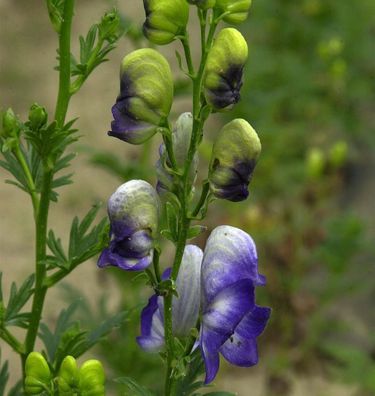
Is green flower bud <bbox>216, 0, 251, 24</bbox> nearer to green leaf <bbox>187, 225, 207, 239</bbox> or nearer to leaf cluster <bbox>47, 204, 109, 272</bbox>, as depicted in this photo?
green leaf <bbox>187, 225, 207, 239</bbox>

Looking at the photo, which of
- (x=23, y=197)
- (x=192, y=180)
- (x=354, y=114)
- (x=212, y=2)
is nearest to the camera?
(x=212, y=2)

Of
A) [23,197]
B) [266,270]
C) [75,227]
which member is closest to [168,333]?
[75,227]

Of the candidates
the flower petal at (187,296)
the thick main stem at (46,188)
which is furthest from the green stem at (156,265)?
the thick main stem at (46,188)

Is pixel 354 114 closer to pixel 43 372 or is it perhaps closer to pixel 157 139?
pixel 157 139

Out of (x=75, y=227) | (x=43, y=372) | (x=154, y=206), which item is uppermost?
(x=154, y=206)

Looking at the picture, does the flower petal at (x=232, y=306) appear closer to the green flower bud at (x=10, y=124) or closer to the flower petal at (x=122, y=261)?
the flower petal at (x=122, y=261)

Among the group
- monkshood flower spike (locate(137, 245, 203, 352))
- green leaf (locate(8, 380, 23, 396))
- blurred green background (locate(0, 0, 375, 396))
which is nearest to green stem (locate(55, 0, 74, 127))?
monkshood flower spike (locate(137, 245, 203, 352))

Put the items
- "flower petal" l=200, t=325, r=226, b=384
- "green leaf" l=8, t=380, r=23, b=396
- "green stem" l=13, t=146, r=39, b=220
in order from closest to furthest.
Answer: "flower petal" l=200, t=325, r=226, b=384
"green stem" l=13, t=146, r=39, b=220
"green leaf" l=8, t=380, r=23, b=396
